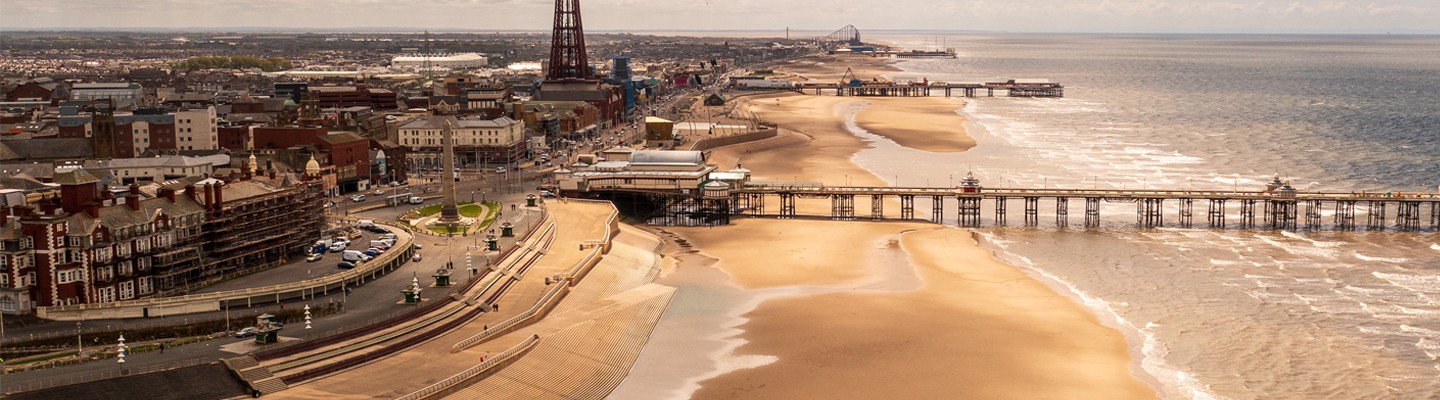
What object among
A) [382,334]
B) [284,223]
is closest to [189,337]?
[382,334]

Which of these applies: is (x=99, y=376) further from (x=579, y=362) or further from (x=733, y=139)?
(x=733, y=139)

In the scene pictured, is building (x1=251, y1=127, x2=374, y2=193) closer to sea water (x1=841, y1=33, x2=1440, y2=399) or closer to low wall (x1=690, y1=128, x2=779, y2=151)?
low wall (x1=690, y1=128, x2=779, y2=151)

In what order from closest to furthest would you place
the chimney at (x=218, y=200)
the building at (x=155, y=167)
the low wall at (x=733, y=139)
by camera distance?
1. the chimney at (x=218, y=200)
2. the building at (x=155, y=167)
3. the low wall at (x=733, y=139)

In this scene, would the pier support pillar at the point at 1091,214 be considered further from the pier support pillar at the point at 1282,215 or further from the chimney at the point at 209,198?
the chimney at the point at 209,198

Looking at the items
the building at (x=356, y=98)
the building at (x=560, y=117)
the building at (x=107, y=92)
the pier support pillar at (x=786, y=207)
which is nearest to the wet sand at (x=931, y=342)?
the pier support pillar at (x=786, y=207)

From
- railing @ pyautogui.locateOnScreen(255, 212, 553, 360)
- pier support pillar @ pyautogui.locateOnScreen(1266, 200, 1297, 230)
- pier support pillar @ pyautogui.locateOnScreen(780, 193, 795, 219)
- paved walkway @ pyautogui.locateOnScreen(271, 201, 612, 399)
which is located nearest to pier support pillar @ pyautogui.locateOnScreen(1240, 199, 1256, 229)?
pier support pillar @ pyautogui.locateOnScreen(1266, 200, 1297, 230)

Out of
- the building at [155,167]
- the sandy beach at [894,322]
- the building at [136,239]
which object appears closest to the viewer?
the sandy beach at [894,322]

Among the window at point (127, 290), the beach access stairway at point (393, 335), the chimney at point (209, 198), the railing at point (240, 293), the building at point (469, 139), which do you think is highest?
the chimney at point (209, 198)

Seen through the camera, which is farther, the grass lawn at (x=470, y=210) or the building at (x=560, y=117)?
the building at (x=560, y=117)
